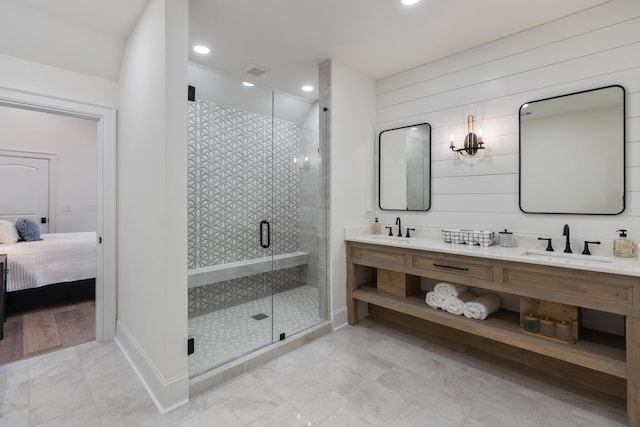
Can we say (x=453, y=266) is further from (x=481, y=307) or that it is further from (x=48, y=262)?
(x=48, y=262)

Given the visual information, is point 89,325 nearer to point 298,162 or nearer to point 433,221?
point 298,162

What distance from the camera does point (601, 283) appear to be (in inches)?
68.1

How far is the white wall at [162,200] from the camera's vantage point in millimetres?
1834

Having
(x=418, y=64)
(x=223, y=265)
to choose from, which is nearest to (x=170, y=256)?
(x=223, y=265)

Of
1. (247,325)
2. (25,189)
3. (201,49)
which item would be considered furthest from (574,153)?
(25,189)

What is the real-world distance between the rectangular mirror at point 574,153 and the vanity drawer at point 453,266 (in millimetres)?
688

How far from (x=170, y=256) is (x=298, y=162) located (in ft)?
5.54

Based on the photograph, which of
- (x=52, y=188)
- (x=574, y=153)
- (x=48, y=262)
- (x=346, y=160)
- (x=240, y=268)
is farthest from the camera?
(x=52, y=188)

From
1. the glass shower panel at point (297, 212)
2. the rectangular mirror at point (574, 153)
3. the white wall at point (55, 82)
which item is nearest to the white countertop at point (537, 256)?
the rectangular mirror at point (574, 153)

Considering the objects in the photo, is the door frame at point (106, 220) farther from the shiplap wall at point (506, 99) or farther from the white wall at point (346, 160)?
the shiplap wall at point (506, 99)

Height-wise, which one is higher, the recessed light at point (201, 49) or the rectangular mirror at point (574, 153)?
the recessed light at point (201, 49)

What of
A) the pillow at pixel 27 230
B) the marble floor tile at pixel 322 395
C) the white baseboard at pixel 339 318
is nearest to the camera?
the marble floor tile at pixel 322 395

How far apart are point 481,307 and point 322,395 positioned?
138 cm

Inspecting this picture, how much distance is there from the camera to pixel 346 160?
3.15 meters
